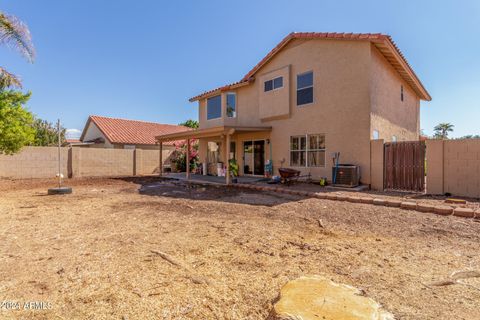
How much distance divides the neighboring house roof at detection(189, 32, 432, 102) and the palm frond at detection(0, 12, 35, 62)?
9.64 metres

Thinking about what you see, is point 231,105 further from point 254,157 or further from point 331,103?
point 331,103

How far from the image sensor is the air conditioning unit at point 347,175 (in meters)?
10.2

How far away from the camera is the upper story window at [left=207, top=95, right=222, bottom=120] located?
16.8 m

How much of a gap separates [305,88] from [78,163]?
1616cm

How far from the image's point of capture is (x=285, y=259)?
3707 mm

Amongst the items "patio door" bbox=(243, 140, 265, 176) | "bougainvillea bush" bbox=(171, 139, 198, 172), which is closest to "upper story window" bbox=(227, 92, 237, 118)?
"patio door" bbox=(243, 140, 265, 176)

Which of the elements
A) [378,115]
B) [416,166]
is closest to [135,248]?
[416,166]

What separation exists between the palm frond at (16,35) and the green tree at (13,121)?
4.18 metres

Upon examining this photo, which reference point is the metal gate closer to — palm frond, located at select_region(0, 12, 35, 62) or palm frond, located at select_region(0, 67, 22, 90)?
palm frond, located at select_region(0, 12, 35, 62)

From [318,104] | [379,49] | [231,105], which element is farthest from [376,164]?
[231,105]

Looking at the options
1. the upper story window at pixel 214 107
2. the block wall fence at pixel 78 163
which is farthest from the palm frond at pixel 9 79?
the upper story window at pixel 214 107

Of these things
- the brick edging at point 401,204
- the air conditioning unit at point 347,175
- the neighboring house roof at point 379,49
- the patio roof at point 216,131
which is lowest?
the brick edging at point 401,204

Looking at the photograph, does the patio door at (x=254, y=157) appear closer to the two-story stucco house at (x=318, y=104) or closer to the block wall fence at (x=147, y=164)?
the two-story stucco house at (x=318, y=104)

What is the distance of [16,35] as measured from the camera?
9023 millimetres
